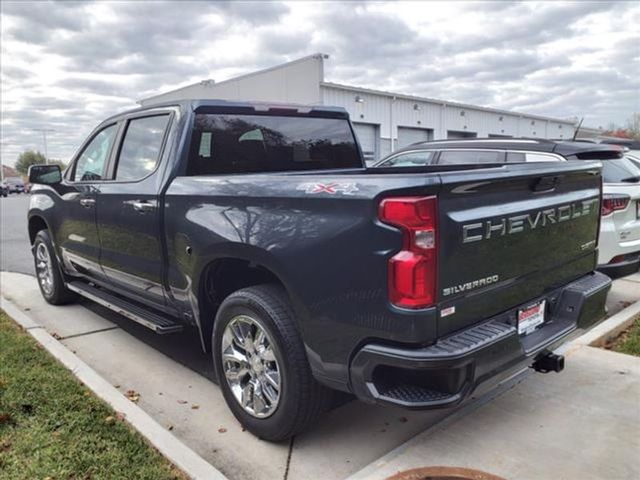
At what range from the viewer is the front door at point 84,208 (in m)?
4.75

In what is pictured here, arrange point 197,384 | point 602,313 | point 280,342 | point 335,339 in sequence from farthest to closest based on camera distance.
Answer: point 197,384
point 602,313
point 280,342
point 335,339

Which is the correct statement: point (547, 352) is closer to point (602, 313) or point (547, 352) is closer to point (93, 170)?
point (602, 313)

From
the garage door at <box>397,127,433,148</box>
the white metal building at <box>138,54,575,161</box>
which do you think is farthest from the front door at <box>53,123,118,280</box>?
the garage door at <box>397,127,433,148</box>

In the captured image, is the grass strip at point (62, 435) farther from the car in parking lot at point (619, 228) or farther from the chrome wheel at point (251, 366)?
the car in parking lot at point (619, 228)

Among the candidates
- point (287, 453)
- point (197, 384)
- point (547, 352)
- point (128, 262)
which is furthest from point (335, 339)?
point (128, 262)

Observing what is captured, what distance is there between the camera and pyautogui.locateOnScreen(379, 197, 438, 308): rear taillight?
7.69 feet

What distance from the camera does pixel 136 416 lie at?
339cm

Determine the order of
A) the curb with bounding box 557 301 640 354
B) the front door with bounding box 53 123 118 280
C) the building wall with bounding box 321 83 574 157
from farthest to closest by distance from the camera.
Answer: the building wall with bounding box 321 83 574 157
the front door with bounding box 53 123 118 280
the curb with bounding box 557 301 640 354

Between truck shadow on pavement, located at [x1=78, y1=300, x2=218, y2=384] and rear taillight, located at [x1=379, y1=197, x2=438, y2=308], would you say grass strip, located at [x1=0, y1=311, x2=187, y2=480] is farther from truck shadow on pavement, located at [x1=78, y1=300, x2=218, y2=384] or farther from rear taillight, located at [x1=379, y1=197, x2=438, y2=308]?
rear taillight, located at [x1=379, y1=197, x2=438, y2=308]

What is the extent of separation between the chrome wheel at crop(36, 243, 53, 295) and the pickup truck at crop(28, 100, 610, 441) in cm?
181

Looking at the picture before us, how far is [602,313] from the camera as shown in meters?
3.53

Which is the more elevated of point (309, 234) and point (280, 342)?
point (309, 234)

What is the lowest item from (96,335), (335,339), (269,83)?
(96,335)

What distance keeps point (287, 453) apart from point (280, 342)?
702mm
